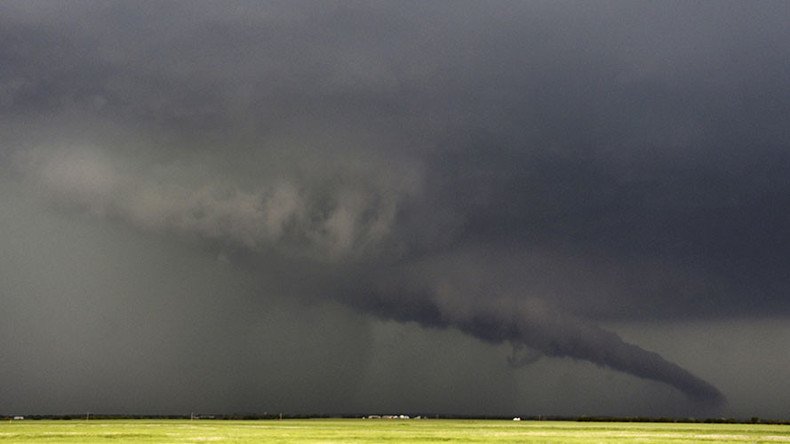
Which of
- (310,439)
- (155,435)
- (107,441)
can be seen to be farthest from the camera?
(155,435)

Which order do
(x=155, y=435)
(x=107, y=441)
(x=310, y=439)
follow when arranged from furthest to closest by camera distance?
(x=155, y=435) → (x=310, y=439) → (x=107, y=441)

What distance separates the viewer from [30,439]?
101m

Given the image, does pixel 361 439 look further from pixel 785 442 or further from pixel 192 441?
pixel 785 442

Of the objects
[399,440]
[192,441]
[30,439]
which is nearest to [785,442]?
[399,440]

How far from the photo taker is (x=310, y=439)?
102250 mm

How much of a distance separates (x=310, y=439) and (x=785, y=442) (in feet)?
197

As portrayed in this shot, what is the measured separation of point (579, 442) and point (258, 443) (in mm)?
39347

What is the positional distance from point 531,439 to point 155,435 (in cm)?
5164

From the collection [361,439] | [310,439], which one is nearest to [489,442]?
[361,439]

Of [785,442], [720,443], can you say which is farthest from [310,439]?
[785,442]

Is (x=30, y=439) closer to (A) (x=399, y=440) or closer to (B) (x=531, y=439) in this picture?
(A) (x=399, y=440)

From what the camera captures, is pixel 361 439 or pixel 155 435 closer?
pixel 361 439

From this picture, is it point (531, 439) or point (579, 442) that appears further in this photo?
point (531, 439)

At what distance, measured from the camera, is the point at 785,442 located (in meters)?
102
